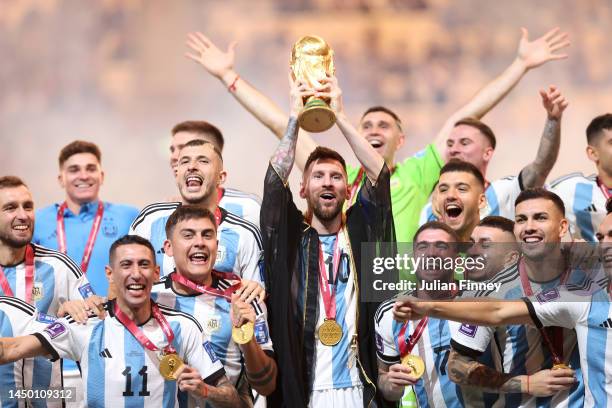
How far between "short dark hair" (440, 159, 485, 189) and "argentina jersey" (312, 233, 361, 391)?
39.0 inches

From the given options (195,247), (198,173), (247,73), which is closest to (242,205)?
(198,173)

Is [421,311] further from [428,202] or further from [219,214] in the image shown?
[428,202]

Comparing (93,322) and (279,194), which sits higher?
(279,194)

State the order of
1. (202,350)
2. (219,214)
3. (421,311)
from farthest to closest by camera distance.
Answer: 1. (219,214)
2. (202,350)
3. (421,311)

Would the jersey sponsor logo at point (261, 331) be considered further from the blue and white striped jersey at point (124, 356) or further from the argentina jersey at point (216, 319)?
the blue and white striped jersey at point (124, 356)

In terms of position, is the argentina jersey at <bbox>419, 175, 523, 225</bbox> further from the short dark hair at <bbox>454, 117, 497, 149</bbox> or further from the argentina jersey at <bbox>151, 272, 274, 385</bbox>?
the argentina jersey at <bbox>151, 272, 274, 385</bbox>

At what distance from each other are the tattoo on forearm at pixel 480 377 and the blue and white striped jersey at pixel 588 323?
0.29 m

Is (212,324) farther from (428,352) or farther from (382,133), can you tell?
(382,133)

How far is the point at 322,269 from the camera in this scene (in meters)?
5.86

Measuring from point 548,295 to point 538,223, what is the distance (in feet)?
1.53

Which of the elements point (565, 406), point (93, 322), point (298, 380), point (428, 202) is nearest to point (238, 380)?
point (298, 380)

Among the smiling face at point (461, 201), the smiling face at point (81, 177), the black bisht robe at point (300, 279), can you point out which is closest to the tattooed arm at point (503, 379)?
the black bisht robe at point (300, 279)

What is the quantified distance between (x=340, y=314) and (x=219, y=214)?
31.1 inches

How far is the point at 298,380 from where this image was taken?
5.66 m
